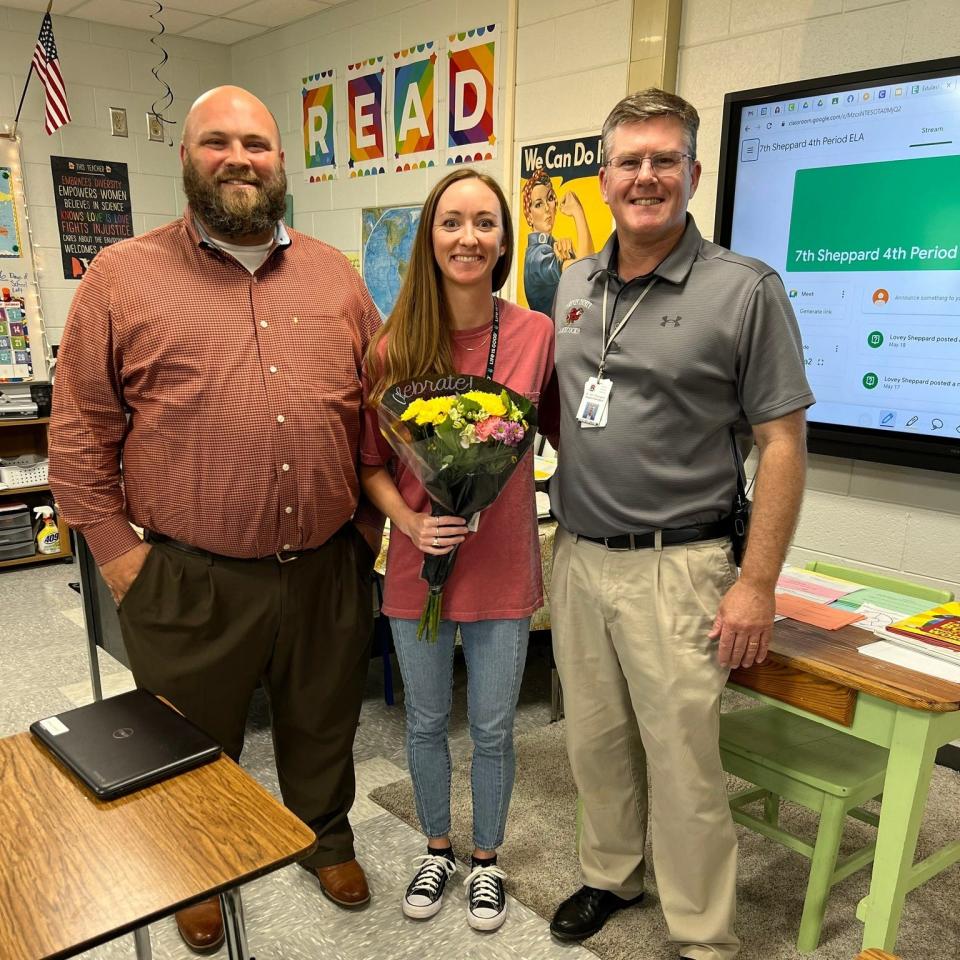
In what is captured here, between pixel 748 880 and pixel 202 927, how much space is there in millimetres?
1380

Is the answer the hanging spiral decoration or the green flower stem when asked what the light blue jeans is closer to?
the green flower stem

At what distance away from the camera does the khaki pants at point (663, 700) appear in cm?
175

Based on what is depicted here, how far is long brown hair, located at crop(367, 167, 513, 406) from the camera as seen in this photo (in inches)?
72.3

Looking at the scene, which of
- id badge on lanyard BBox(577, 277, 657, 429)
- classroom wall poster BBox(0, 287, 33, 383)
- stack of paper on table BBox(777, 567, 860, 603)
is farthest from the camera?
classroom wall poster BBox(0, 287, 33, 383)

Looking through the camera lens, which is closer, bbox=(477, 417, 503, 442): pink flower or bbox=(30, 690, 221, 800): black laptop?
bbox=(30, 690, 221, 800): black laptop

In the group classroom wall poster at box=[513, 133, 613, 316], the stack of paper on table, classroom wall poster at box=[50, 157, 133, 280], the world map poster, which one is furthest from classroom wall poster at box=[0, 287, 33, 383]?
the stack of paper on table

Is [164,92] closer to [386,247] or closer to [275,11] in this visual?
[275,11]

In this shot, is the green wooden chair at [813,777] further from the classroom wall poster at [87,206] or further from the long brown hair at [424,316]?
the classroom wall poster at [87,206]

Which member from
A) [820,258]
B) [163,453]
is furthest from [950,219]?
[163,453]

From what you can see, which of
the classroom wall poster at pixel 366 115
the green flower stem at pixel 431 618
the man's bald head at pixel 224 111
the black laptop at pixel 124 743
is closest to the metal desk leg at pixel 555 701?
the green flower stem at pixel 431 618

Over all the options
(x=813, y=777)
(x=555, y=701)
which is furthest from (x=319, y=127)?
(x=813, y=777)

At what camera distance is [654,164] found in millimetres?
1689

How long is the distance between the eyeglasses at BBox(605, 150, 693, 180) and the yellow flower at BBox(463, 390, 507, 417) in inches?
20.3

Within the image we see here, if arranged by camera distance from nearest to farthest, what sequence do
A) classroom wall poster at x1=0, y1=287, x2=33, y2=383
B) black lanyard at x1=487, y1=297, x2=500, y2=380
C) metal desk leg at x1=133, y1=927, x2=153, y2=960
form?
metal desk leg at x1=133, y1=927, x2=153, y2=960 < black lanyard at x1=487, y1=297, x2=500, y2=380 < classroom wall poster at x1=0, y1=287, x2=33, y2=383
